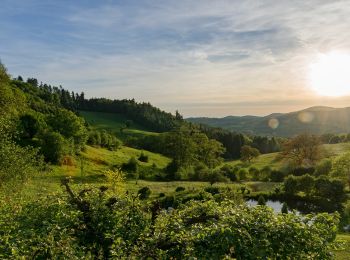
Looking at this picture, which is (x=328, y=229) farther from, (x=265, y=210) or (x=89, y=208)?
(x=89, y=208)

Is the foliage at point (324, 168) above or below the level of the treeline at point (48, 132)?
below

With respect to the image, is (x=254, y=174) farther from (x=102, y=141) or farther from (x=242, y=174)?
(x=102, y=141)

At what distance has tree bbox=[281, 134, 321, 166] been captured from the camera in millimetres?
121062

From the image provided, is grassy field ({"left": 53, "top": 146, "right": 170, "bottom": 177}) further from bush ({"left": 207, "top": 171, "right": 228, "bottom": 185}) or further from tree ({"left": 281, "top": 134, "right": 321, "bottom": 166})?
tree ({"left": 281, "top": 134, "right": 321, "bottom": 166})

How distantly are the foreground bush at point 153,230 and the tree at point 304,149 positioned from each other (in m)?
110

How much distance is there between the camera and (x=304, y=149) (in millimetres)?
122875

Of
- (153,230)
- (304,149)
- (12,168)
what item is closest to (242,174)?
(304,149)

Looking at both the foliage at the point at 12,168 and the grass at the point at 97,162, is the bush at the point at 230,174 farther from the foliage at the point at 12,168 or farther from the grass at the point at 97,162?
the foliage at the point at 12,168

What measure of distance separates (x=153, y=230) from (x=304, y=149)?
377 feet

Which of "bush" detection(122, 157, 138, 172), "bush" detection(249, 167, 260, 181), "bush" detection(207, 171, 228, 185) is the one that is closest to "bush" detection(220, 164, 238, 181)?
"bush" detection(207, 171, 228, 185)

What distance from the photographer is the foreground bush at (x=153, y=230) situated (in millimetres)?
13367

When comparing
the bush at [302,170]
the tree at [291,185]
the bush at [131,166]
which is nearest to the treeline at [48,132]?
the bush at [131,166]

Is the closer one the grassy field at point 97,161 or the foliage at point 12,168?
the foliage at point 12,168

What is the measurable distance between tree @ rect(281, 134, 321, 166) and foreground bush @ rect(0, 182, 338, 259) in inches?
4347
